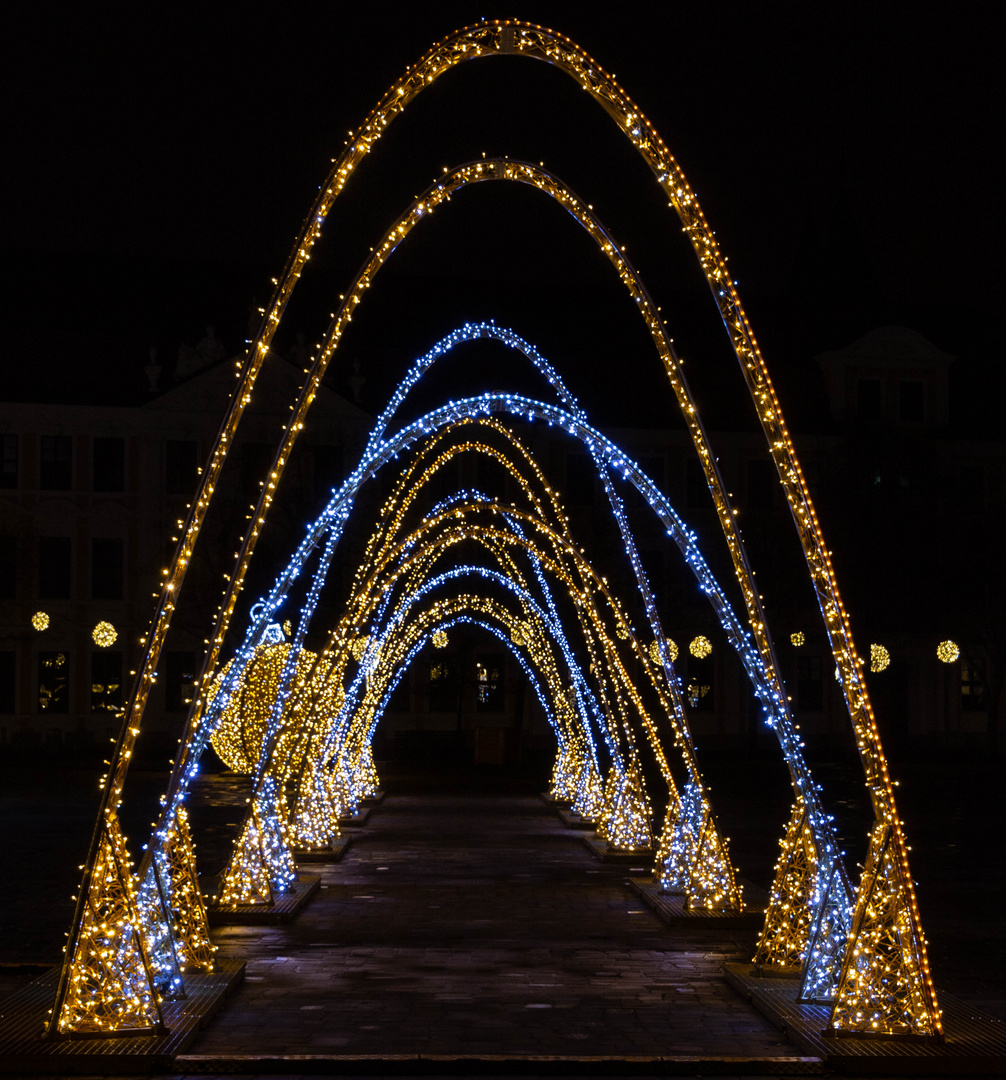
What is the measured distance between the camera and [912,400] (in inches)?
2026

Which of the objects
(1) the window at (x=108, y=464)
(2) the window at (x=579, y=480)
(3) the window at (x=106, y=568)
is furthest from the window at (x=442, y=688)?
(1) the window at (x=108, y=464)

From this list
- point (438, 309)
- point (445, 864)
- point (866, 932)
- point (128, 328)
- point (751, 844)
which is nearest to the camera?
point (866, 932)

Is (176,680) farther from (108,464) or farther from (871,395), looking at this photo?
(871,395)

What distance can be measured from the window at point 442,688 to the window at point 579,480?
6.43m

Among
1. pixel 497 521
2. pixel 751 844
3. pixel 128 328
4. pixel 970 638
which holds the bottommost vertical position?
pixel 751 844

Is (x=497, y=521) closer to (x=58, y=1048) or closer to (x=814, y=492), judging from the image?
(x=814, y=492)

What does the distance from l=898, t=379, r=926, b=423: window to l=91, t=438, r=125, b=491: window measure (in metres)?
24.5

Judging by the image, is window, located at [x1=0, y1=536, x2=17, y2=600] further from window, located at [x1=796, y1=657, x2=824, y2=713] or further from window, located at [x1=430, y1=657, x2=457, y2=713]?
→ window, located at [x1=796, y1=657, x2=824, y2=713]

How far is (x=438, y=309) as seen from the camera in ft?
188

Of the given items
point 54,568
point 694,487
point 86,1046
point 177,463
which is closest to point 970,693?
point 694,487

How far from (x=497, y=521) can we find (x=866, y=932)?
37.6m

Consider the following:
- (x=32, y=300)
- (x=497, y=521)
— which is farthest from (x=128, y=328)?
(x=497, y=521)

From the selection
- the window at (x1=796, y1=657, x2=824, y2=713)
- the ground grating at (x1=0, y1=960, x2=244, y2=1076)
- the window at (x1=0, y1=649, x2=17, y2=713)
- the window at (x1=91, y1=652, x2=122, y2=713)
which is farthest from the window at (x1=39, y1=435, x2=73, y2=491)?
the ground grating at (x1=0, y1=960, x2=244, y2=1076)

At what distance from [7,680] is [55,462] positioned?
22.0 feet
